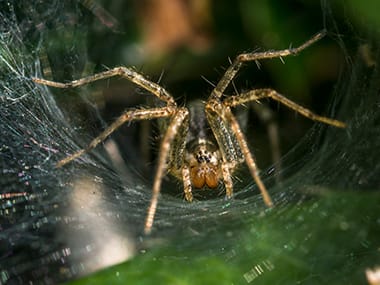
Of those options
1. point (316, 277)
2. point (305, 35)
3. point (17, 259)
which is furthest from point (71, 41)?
point (316, 277)

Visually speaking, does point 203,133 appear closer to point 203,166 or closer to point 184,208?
point 203,166

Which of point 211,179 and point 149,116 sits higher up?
point 149,116

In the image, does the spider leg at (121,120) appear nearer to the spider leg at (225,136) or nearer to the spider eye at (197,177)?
the spider leg at (225,136)

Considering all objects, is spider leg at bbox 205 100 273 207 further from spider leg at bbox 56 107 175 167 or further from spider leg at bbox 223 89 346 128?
spider leg at bbox 56 107 175 167

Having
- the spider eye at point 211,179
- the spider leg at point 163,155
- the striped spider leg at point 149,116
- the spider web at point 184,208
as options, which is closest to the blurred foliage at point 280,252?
the spider web at point 184,208

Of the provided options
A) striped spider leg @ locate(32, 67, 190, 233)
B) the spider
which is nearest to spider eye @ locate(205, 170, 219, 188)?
the spider

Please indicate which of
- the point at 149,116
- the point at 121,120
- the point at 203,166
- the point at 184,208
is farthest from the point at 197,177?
the point at 121,120

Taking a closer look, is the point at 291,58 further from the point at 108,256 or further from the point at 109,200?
the point at 108,256
